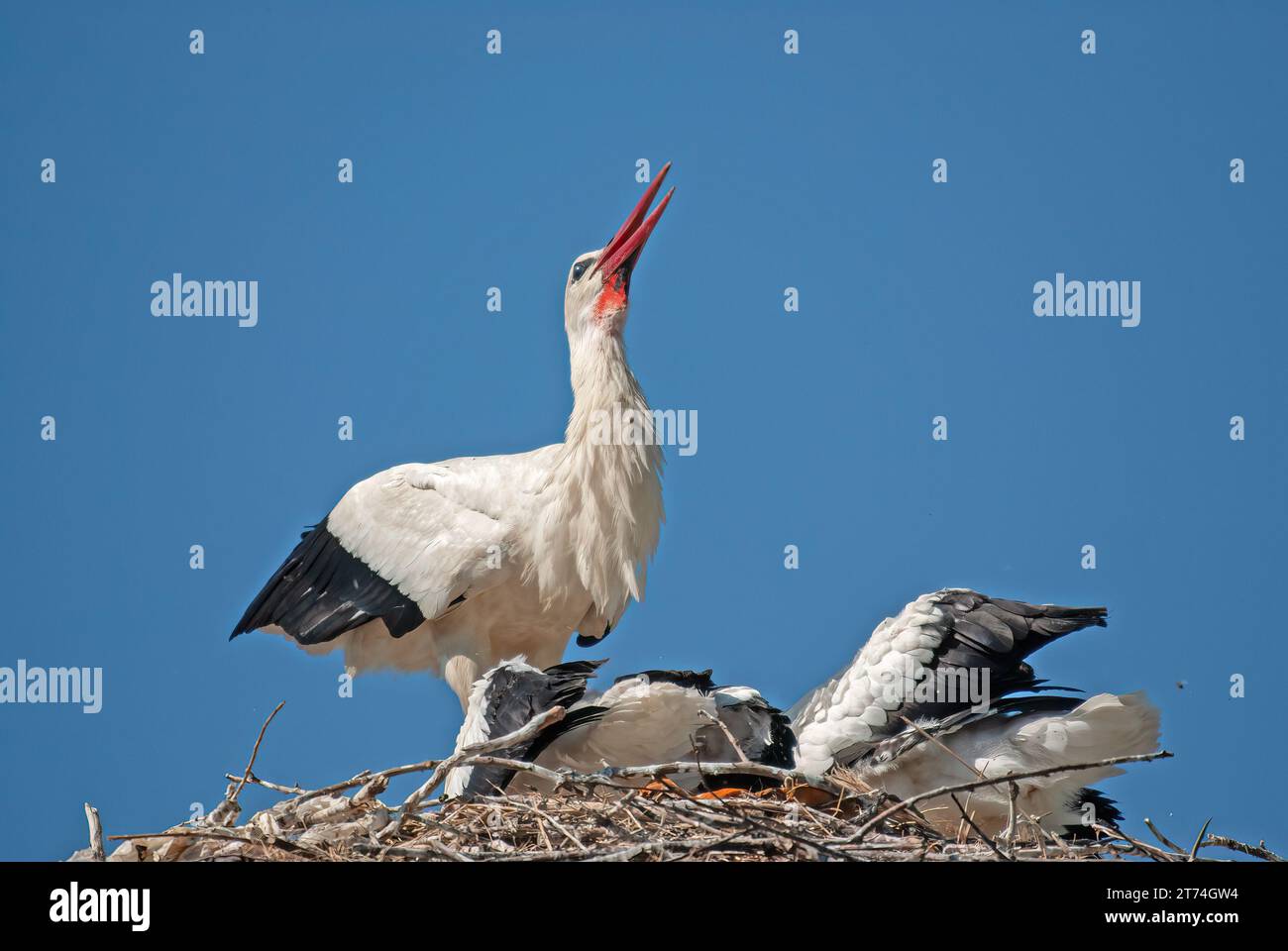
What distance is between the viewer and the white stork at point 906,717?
4617 millimetres

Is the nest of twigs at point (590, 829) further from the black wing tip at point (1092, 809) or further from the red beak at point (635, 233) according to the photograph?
the red beak at point (635, 233)

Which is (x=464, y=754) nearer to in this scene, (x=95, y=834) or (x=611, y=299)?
(x=95, y=834)

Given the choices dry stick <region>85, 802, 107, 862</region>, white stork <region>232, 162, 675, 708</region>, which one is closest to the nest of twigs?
dry stick <region>85, 802, 107, 862</region>

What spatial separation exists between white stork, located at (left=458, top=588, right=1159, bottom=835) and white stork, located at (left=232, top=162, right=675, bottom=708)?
137 centimetres

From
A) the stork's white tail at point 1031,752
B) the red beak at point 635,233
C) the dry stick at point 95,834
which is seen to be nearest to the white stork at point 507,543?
the red beak at point 635,233

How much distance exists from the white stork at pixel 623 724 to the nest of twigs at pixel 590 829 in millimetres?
375

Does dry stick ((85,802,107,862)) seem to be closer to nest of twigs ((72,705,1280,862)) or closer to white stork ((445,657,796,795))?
nest of twigs ((72,705,1280,862))

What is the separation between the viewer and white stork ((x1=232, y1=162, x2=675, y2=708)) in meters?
6.33
